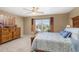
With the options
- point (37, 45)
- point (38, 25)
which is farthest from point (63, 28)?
point (37, 45)

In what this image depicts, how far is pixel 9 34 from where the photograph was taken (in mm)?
5676

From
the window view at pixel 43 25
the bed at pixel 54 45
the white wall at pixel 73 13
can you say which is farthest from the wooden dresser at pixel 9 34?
the white wall at pixel 73 13

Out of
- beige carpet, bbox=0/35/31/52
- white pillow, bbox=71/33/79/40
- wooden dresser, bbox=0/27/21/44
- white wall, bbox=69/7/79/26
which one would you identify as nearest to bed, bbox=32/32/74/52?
white pillow, bbox=71/33/79/40

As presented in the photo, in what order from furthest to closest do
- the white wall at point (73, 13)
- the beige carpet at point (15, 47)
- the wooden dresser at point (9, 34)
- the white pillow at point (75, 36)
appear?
1. the wooden dresser at point (9, 34)
2. the white wall at point (73, 13)
3. the beige carpet at point (15, 47)
4. the white pillow at point (75, 36)

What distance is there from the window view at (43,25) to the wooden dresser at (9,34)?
5.70 feet

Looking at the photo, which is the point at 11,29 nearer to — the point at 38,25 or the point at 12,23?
the point at 12,23

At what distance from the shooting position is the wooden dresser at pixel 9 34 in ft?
16.3

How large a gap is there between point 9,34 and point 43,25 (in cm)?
224

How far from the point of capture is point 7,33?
5473mm

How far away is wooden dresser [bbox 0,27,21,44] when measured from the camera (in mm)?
4965

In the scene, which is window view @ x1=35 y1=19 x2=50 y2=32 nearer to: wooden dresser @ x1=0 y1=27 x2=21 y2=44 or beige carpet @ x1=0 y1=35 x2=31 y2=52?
beige carpet @ x1=0 y1=35 x2=31 y2=52

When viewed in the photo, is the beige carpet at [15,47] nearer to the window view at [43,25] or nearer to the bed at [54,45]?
the bed at [54,45]

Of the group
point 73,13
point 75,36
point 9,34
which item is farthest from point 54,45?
point 9,34

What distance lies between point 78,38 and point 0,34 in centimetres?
360
